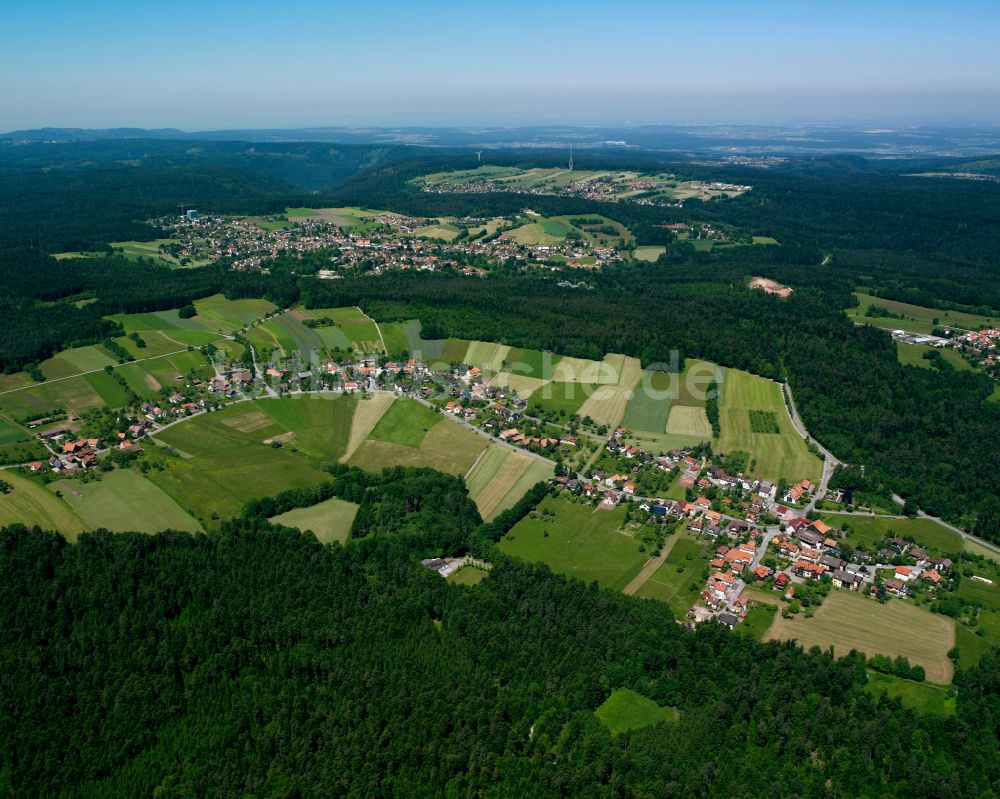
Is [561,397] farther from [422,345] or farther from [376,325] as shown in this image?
[376,325]

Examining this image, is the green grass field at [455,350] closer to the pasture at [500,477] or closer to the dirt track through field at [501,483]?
the pasture at [500,477]

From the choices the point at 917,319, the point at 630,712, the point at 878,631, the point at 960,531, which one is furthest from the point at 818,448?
the point at 917,319

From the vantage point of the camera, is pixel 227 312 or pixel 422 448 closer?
pixel 422 448

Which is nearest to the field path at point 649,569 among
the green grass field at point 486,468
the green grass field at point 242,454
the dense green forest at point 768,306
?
the green grass field at point 486,468

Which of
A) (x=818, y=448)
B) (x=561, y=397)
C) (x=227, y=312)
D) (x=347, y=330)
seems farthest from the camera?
(x=227, y=312)

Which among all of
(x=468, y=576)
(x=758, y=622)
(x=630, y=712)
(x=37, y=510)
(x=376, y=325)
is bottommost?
(x=758, y=622)

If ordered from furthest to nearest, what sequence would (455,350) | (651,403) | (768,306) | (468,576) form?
(768,306), (455,350), (651,403), (468,576)

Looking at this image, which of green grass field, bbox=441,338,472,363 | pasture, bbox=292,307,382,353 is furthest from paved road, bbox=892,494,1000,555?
pasture, bbox=292,307,382,353

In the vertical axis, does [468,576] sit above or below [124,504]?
below
